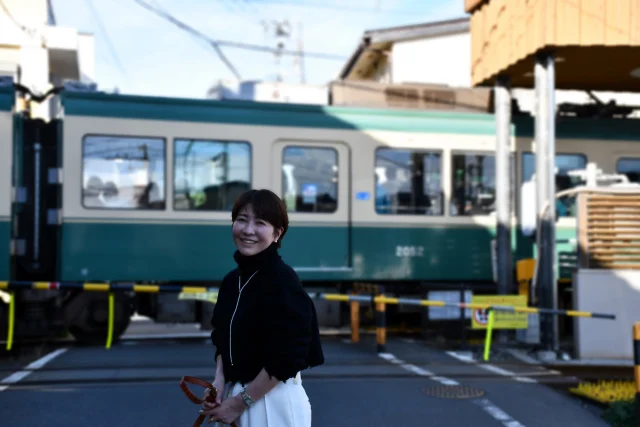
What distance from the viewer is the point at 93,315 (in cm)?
938

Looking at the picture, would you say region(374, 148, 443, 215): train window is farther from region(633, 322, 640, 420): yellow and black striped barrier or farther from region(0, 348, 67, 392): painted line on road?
region(633, 322, 640, 420): yellow and black striped barrier

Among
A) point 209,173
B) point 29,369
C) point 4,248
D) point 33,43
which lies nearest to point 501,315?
point 209,173

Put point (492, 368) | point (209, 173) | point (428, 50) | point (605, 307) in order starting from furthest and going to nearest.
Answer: point (428, 50) < point (209, 173) < point (605, 307) < point (492, 368)

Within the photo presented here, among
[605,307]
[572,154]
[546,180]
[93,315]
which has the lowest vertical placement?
[93,315]

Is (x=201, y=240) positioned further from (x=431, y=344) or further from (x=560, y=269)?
(x=560, y=269)

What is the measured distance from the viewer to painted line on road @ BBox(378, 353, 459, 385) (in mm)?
7137

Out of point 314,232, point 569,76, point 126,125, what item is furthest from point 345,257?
point 569,76

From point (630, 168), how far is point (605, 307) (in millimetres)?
3621

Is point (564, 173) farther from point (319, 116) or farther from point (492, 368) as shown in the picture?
point (492, 368)

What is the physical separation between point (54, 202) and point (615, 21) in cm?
764

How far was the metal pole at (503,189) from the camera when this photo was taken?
32.3 ft

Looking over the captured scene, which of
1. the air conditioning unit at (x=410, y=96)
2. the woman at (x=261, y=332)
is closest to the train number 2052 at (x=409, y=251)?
the air conditioning unit at (x=410, y=96)

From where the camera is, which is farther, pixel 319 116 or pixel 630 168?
pixel 630 168

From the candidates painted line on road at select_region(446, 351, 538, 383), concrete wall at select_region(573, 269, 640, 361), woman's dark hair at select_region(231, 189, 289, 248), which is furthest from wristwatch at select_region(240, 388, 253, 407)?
concrete wall at select_region(573, 269, 640, 361)
